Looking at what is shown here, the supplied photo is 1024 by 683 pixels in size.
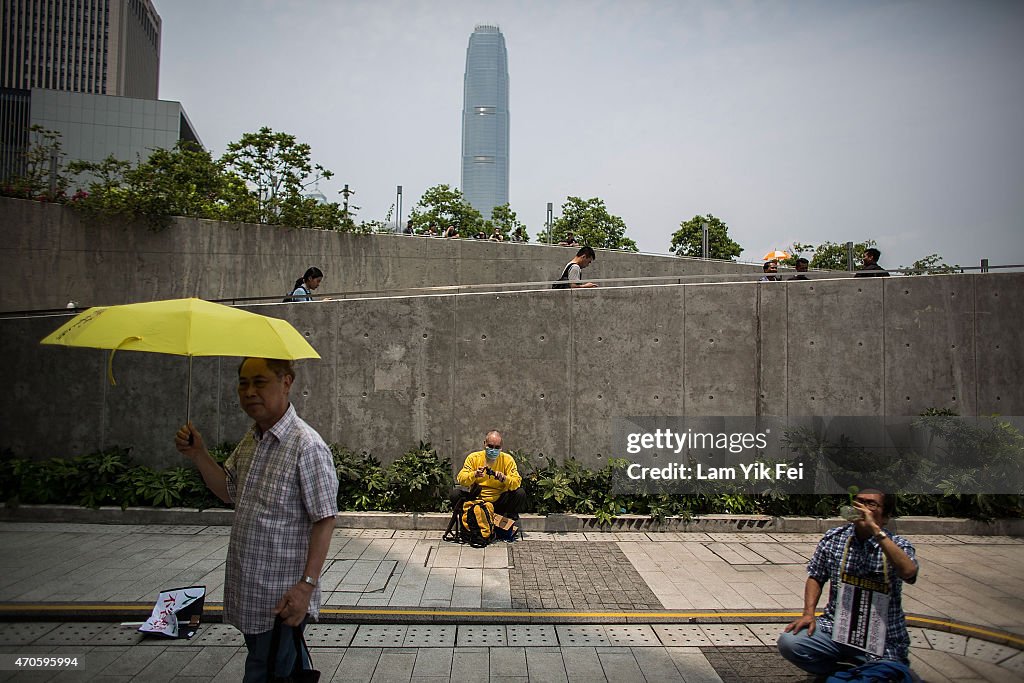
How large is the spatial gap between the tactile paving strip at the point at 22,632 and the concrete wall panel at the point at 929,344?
11.1 metres

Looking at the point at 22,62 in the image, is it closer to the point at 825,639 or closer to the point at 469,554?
the point at 469,554

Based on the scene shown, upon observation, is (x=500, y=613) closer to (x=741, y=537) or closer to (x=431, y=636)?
(x=431, y=636)

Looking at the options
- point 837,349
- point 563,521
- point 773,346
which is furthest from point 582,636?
point 837,349

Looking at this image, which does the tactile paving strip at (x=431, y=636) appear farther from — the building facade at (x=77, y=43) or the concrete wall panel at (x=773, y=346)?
the building facade at (x=77, y=43)

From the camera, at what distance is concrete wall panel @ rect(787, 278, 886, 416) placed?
10.4 metres

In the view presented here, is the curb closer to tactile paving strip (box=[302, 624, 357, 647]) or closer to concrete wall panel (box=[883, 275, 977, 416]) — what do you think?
concrete wall panel (box=[883, 275, 977, 416])

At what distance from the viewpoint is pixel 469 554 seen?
7.92 m

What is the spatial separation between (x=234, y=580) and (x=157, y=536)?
20.5 feet

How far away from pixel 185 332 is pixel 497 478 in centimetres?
576

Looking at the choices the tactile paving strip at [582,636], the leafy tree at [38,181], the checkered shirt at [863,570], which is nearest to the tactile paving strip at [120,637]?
the tactile paving strip at [582,636]

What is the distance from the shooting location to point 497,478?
28.2ft

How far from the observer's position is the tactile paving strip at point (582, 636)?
5395mm

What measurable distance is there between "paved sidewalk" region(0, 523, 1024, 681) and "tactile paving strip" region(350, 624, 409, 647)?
0.06 ft

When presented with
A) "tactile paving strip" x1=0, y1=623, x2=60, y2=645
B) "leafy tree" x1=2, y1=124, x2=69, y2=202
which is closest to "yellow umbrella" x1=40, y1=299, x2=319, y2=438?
"tactile paving strip" x1=0, y1=623, x2=60, y2=645
